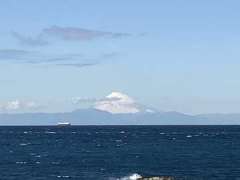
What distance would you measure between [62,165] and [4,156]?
99.0ft

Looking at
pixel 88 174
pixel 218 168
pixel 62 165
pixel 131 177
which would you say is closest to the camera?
pixel 131 177

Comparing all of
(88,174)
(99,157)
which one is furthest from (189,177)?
(99,157)

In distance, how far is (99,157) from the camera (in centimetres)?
14725

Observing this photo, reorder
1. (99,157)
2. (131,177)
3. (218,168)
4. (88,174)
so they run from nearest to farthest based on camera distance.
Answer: (131,177), (88,174), (218,168), (99,157)

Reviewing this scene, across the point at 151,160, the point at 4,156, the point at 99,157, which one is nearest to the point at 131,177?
the point at 151,160

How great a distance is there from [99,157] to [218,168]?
120ft

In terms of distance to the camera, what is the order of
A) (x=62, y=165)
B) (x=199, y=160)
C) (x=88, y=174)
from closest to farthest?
(x=88, y=174) < (x=62, y=165) < (x=199, y=160)

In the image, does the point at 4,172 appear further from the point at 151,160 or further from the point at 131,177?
the point at 151,160

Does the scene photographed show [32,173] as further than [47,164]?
No

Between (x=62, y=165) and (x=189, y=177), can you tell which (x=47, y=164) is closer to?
(x=62, y=165)

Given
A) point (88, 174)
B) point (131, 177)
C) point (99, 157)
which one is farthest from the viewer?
point (99, 157)

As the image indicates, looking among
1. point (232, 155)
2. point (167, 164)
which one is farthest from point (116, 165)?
point (232, 155)

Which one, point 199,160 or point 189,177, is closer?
point 189,177

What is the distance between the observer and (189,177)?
102375 millimetres
